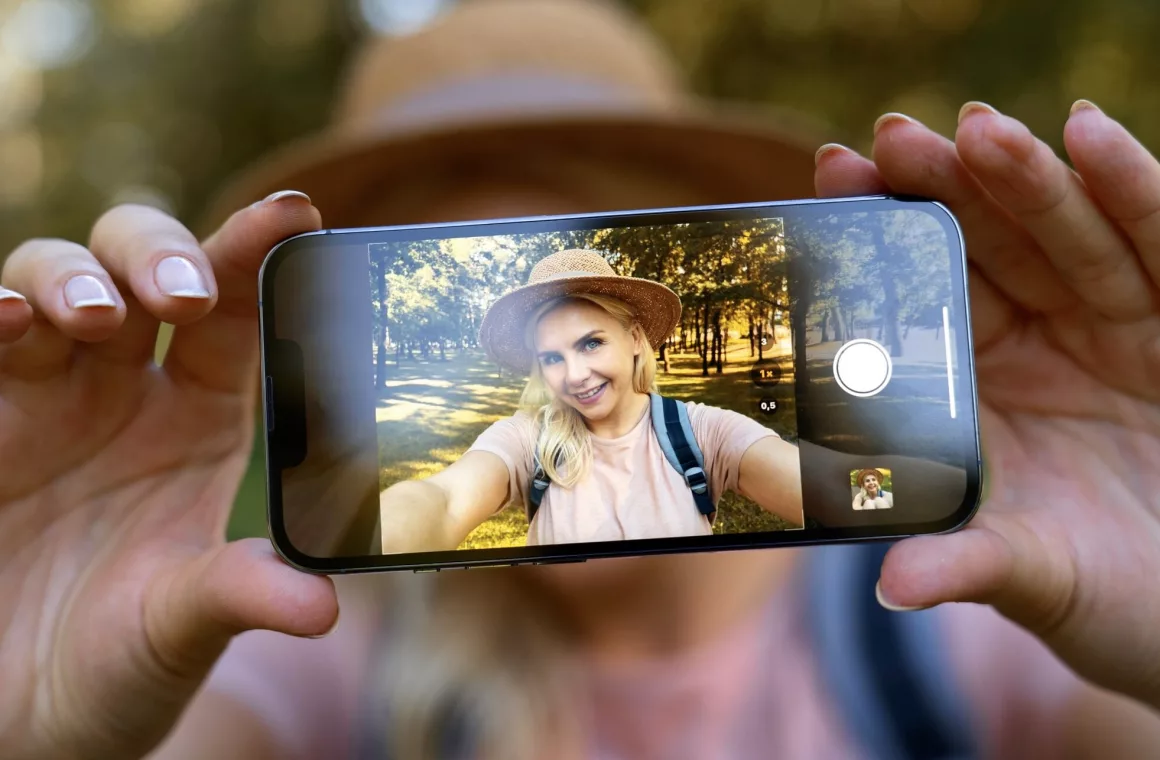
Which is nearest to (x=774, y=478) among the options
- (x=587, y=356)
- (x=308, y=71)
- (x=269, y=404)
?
(x=587, y=356)

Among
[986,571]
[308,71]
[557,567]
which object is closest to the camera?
[986,571]

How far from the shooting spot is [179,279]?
1.98 feet

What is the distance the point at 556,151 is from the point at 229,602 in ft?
2.11

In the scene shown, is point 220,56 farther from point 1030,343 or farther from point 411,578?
point 1030,343

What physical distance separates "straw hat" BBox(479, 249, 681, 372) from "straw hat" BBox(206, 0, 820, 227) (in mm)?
329

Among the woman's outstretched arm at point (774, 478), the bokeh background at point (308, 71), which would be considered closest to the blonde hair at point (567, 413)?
the woman's outstretched arm at point (774, 478)

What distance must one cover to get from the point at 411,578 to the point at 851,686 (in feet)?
2.34

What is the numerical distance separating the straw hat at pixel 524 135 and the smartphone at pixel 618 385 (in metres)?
0.32

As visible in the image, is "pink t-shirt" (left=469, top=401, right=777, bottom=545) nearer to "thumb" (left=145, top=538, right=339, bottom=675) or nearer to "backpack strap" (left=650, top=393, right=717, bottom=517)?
"backpack strap" (left=650, top=393, right=717, bottom=517)

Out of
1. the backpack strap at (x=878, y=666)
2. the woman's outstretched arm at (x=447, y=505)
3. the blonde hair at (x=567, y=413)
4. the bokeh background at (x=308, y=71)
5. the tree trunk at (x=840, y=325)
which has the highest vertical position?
the bokeh background at (x=308, y=71)

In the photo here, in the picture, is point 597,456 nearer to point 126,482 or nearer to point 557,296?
point 557,296

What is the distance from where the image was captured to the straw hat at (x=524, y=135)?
0.93m

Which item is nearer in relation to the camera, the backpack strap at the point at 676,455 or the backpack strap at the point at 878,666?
the backpack strap at the point at 676,455

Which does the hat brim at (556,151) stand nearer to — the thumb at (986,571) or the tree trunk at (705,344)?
the tree trunk at (705,344)
